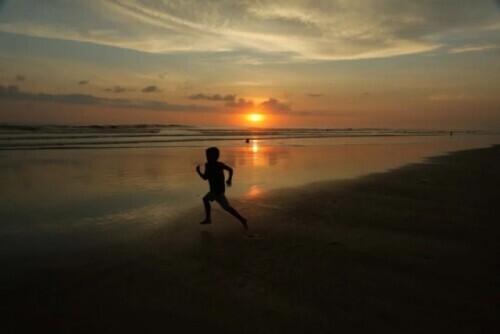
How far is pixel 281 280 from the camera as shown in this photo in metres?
5.86

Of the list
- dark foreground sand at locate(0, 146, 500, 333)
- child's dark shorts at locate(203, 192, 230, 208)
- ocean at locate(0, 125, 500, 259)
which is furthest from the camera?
child's dark shorts at locate(203, 192, 230, 208)

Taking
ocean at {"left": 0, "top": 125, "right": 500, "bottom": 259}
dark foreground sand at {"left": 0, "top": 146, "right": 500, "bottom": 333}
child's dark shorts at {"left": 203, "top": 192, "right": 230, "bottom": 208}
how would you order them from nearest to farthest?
dark foreground sand at {"left": 0, "top": 146, "right": 500, "bottom": 333}
ocean at {"left": 0, "top": 125, "right": 500, "bottom": 259}
child's dark shorts at {"left": 203, "top": 192, "right": 230, "bottom": 208}

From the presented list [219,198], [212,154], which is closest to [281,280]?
[219,198]

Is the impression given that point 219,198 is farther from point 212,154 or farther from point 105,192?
point 105,192

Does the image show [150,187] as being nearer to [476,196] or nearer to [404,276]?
[404,276]

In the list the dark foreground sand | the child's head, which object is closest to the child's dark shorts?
the dark foreground sand

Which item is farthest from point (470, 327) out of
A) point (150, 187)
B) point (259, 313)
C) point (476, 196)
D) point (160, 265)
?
point (150, 187)

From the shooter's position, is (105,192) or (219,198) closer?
(219,198)

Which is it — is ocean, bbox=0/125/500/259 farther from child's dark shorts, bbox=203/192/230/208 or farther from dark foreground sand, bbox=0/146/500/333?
dark foreground sand, bbox=0/146/500/333

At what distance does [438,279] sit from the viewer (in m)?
5.92

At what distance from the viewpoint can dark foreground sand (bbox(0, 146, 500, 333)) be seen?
4.65 meters

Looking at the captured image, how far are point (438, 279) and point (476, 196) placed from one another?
8.21 meters

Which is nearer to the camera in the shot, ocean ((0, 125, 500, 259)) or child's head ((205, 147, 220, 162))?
ocean ((0, 125, 500, 259))

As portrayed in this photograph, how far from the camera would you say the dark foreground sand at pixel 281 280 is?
15.3 ft
